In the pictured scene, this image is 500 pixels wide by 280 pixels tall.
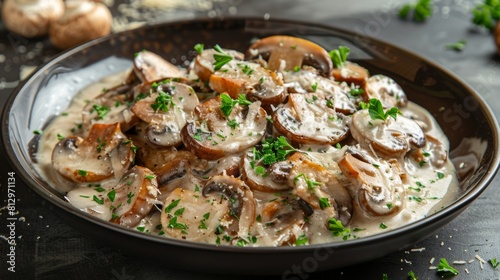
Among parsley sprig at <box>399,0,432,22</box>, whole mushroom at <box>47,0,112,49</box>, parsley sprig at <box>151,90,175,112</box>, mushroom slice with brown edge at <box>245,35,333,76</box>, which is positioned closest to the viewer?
parsley sprig at <box>151,90,175,112</box>

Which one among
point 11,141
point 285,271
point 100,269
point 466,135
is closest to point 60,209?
point 100,269

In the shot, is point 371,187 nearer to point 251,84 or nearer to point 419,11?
point 251,84

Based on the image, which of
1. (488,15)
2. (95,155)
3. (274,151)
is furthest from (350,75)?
(488,15)

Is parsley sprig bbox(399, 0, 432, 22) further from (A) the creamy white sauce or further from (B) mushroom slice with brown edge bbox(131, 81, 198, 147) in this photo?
(B) mushroom slice with brown edge bbox(131, 81, 198, 147)

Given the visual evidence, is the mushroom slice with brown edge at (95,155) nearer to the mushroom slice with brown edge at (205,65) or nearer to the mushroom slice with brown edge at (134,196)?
the mushroom slice with brown edge at (134,196)

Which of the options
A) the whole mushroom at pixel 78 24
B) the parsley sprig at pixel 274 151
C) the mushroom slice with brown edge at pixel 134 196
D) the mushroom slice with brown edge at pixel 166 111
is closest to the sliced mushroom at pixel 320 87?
the parsley sprig at pixel 274 151

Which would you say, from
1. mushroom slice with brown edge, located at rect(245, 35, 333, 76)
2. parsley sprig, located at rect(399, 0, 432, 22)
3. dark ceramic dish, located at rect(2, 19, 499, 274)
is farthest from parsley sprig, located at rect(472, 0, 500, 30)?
mushroom slice with brown edge, located at rect(245, 35, 333, 76)

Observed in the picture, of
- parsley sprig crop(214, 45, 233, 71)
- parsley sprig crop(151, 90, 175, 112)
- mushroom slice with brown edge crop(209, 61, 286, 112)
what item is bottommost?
parsley sprig crop(151, 90, 175, 112)
